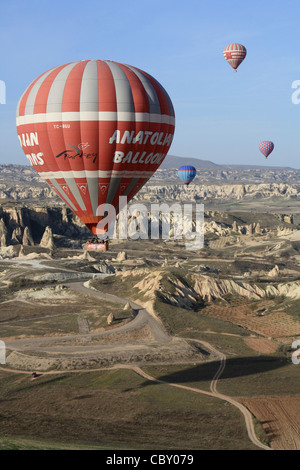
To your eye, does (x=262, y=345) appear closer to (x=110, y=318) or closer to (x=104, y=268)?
(x=110, y=318)

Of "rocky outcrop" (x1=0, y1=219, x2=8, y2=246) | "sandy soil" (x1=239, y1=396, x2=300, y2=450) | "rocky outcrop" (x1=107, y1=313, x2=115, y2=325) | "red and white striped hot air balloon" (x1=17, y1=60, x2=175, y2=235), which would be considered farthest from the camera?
"rocky outcrop" (x1=0, y1=219, x2=8, y2=246)

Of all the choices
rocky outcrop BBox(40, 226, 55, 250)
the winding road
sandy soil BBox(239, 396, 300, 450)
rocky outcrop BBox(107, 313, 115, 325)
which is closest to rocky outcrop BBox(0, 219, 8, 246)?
rocky outcrop BBox(40, 226, 55, 250)

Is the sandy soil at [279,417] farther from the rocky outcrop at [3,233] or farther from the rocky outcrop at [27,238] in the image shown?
the rocky outcrop at [27,238]

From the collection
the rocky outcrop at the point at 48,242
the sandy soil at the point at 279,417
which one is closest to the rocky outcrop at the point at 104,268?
A: the rocky outcrop at the point at 48,242

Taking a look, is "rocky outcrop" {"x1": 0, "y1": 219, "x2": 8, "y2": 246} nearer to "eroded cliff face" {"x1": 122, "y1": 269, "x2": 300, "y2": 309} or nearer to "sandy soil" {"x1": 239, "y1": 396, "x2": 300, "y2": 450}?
"eroded cliff face" {"x1": 122, "y1": 269, "x2": 300, "y2": 309}
